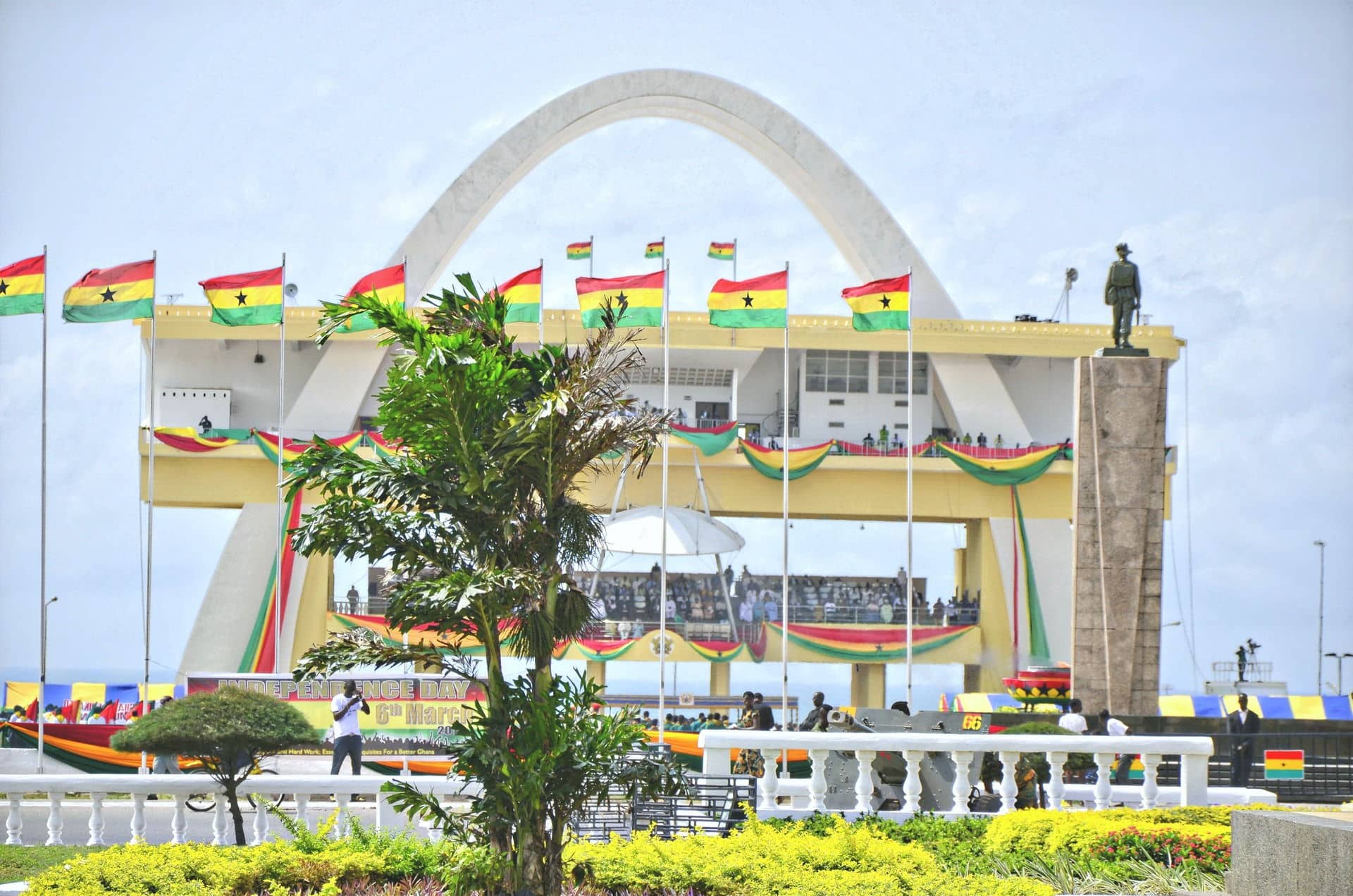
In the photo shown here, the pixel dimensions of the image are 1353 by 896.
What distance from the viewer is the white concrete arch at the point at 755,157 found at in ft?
137

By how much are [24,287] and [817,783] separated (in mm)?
20467

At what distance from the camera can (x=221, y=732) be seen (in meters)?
13.7

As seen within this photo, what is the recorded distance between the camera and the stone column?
21.9 m

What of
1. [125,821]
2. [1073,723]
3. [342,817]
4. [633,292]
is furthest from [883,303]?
[342,817]

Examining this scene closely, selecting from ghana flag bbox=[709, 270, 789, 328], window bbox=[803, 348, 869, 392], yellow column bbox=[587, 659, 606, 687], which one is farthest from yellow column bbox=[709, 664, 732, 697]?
ghana flag bbox=[709, 270, 789, 328]

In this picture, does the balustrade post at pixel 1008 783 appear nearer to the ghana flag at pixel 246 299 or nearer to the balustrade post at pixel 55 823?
the balustrade post at pixel 55 823

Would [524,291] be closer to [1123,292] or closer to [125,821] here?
[1123,292]

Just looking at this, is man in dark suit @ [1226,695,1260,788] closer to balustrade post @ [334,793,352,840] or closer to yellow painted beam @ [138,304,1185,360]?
balustrade post @ [334,793,352,840]

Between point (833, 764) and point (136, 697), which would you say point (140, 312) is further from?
point (833, 764)

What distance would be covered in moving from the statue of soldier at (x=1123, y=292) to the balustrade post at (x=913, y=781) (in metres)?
11.7

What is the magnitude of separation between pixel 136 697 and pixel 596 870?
74.5 ft

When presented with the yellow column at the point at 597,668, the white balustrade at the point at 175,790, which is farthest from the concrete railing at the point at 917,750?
the yellow column at the point at 597,668

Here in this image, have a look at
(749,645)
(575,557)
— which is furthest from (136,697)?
(575,557)

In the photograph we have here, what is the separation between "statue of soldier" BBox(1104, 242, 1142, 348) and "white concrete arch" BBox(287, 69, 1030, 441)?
18245mm
